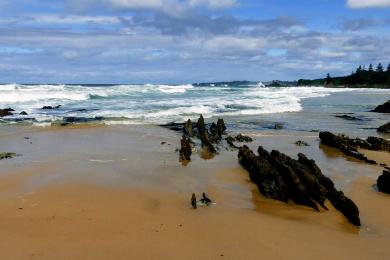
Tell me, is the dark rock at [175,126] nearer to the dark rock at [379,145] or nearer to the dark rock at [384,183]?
the dark rock at [379,145]

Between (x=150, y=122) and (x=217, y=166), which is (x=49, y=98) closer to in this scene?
(x=150, y=122)

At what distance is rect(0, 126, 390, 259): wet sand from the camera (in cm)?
636

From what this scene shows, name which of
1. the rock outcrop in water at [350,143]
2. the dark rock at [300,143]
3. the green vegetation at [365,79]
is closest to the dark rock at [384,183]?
the rock outcrop in water at [350,143]

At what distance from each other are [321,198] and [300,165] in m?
1.24

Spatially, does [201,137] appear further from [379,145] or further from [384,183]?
[384,183]

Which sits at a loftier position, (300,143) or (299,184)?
(299,184)

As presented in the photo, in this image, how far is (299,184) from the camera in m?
8.66

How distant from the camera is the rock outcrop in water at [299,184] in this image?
8.17 m

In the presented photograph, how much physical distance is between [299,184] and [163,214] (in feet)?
8.68

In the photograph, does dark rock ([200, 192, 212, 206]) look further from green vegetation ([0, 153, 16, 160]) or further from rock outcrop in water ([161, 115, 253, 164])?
green vegetation ([0, 153, 16, 160])

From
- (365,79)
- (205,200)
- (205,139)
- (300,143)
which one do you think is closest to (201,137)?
(205,139)

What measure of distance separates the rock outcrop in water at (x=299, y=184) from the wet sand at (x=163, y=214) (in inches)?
7.7

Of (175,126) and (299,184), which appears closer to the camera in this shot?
(299,184)

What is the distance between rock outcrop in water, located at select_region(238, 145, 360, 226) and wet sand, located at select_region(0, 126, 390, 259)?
0.20 metres
